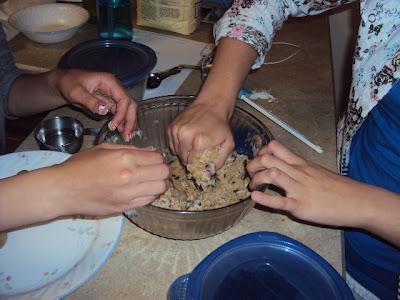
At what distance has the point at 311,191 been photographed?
656 millimetres

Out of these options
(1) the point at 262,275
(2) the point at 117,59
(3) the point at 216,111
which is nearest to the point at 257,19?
(3) the point at 216,111

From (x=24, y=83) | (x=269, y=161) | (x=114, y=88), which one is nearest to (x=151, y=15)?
(x=24, y=83)

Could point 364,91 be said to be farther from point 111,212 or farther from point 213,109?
point 111,212

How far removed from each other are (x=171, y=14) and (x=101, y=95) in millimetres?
637

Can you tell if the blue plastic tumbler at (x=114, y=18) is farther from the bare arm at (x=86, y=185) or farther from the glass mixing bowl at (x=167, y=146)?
the bare arm at (x=86, y=185)

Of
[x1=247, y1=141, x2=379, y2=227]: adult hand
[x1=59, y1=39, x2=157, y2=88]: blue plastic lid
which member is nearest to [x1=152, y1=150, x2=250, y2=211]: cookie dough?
[x1=247, y1=141, x2=379, y2=227]: adult hand

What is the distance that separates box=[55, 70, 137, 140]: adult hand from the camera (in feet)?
2.79

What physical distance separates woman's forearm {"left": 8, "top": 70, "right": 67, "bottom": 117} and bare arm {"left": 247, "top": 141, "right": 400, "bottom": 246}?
0.57 m

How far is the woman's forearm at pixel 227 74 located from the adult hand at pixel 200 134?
3 centimetres

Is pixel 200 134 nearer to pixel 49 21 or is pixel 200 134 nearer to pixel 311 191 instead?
pixel 311 191

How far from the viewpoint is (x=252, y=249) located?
66 centimetres

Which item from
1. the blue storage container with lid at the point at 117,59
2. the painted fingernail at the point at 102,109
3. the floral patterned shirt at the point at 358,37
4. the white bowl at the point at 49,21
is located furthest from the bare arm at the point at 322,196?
the white bowl at the point at 49,21

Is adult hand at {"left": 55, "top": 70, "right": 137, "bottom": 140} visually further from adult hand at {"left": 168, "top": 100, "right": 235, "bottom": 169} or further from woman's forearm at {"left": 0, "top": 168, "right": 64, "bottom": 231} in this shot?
woman's forearm at {"left": 0, "top": 168, "right": 64, "bottom": 231}

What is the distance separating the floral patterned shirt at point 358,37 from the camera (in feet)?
2.68
